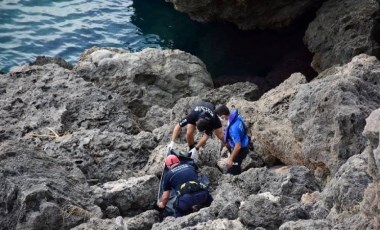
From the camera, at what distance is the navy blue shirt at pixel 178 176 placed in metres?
10.8

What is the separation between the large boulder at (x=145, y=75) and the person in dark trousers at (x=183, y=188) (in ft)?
21.1

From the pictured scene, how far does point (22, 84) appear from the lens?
15.4m

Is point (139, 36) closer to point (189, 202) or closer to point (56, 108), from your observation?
point (56, 108)

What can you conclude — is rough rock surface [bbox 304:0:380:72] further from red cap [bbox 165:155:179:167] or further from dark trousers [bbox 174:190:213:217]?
dark trousers [bbox 174:190:213:217]

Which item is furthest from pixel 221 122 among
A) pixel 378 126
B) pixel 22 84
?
pixel 378 126

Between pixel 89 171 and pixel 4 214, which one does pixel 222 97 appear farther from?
pixel 4 214

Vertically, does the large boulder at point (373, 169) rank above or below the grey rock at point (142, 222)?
above

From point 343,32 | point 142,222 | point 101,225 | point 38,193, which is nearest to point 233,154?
point 142,222

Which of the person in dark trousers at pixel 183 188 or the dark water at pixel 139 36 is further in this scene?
the dark water at pixel 139 36

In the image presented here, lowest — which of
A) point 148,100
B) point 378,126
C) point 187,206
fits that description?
point 148,100

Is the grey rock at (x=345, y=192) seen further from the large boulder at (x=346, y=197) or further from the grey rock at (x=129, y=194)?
the grey rock at (x=129, y=194)

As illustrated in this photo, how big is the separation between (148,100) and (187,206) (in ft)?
24.5

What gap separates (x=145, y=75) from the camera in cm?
1820

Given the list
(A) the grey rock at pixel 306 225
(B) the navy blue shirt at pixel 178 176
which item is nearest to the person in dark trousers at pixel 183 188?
(B) the navy blue shirt at pixel 178 176
